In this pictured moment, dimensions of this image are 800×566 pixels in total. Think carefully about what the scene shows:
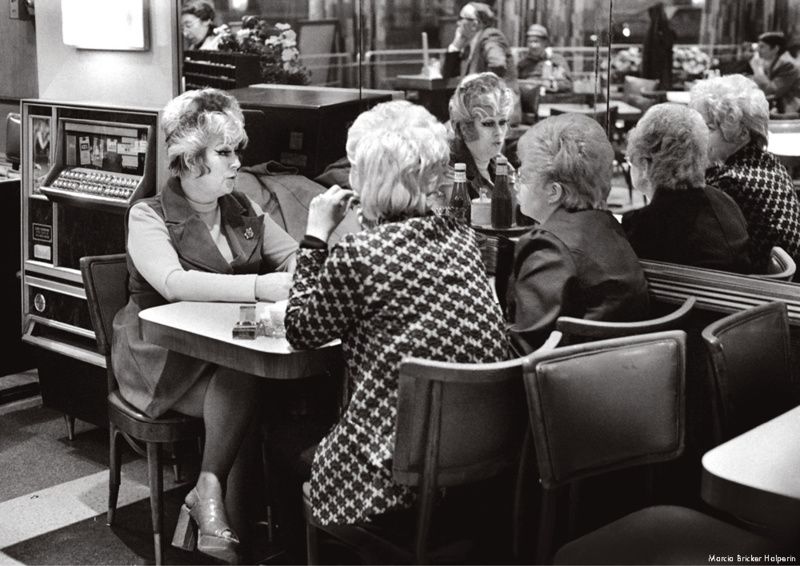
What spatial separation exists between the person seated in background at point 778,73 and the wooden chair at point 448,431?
629cm

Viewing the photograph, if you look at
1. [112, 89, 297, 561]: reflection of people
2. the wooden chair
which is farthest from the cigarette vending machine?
the wooden chair

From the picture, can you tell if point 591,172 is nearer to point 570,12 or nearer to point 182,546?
point 182,546

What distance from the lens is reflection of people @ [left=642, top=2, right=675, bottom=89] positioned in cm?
1055

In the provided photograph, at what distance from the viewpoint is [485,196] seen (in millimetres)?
4094

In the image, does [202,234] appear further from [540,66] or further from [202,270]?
[540,66]

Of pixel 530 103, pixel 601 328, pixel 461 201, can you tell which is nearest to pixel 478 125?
pixel 461 201

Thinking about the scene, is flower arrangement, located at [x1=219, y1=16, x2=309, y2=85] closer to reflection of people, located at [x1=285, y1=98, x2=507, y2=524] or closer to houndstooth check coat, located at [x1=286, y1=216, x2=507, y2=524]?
reflection of people, located at [x1=285, y1=98, x2=507, y2=524]

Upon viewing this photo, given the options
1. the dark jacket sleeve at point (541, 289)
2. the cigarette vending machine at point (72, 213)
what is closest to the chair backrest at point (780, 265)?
the dark jacket sleeve at point (541, 289)

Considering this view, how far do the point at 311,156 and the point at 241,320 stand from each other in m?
1.81

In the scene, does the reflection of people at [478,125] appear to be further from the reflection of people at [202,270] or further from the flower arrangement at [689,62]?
the flower arrangement at [689,62]

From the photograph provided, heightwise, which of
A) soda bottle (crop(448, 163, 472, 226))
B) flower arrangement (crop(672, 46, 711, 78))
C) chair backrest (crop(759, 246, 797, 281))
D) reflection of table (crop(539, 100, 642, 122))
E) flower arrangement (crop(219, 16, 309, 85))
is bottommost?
chair backrest (crop(759, 246, 797, 281))

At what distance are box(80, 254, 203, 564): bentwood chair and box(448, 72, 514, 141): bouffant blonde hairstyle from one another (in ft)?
4.99

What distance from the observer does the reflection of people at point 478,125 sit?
423cm

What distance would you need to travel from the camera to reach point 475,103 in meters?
4.24
